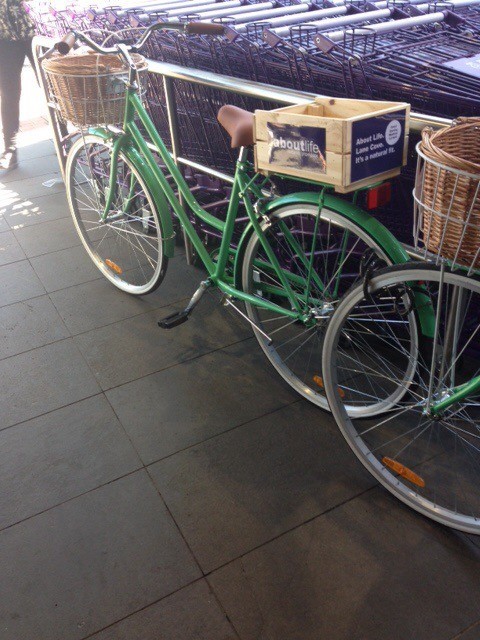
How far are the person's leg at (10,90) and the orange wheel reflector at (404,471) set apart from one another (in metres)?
4.26

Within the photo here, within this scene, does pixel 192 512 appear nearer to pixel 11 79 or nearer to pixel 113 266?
pixel 113 266

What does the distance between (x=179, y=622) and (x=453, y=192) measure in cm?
125

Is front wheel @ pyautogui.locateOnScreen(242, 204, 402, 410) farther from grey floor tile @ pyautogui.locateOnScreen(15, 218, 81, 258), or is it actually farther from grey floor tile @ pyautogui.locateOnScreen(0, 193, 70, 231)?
grey floor tile @ pyautogui.locateOnScreen(0, 193, 70, 231)

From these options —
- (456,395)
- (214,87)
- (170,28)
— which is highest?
(170,28)

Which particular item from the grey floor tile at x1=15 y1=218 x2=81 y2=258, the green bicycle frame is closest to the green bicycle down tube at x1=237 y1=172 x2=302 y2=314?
the green bicycle frame

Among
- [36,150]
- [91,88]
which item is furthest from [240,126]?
[36,150]

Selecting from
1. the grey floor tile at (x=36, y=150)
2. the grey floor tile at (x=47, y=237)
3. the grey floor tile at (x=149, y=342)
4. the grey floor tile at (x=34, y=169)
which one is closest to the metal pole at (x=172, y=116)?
the grey floor tile at (x=149, y=342)

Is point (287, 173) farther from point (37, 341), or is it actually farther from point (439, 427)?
point (37, 341)

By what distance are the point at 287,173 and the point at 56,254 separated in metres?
2.15

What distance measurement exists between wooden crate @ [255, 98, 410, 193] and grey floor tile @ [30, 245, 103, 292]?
69.3 inches

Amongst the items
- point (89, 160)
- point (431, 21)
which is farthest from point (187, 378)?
point (431, 21)

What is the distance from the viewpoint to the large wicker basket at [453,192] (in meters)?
1.24

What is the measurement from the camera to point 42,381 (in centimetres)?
250

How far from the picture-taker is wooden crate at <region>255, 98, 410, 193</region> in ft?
5.10
